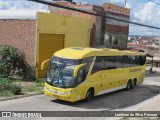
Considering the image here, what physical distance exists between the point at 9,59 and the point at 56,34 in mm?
4926

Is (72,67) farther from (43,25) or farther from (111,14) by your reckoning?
(111,14)

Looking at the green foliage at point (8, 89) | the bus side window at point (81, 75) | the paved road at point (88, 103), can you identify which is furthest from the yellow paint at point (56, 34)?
the bus side window at point (81, 75)

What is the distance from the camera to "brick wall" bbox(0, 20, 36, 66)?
25.3 m

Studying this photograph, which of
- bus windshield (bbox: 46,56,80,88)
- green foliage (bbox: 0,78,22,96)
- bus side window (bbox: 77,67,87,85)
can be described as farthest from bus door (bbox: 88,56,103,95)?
green foliage (bbox: 0,78,22,96)

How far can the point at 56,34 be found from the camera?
2728 cm

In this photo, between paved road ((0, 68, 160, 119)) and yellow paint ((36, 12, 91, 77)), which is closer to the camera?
paved road ((0, 68, 160, 119))

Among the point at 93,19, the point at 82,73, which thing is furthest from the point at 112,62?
the point at 93,19

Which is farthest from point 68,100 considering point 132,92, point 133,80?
point 133,80

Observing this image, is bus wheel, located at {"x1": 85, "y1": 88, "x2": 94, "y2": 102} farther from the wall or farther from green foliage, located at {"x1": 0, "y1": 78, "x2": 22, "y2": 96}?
the wall

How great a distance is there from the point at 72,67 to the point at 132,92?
7718 mm

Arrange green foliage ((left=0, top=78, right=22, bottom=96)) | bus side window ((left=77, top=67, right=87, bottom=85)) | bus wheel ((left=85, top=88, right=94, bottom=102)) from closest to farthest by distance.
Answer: bus side window ((left=77, top=67, right=87, bottom=85))
bus wheel ((left=85, top=88, right=94, bottom=102))
green foliage ((left=0, top=78, right=22, bottom=96))

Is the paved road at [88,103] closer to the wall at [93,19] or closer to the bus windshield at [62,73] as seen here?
the bus windshield at [62,73]

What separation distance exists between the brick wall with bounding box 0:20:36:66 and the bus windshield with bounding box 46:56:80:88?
7682 mm

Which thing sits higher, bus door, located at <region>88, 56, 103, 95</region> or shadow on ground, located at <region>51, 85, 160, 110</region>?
bus door, located at <region>88, 56, 103, 95</region>
